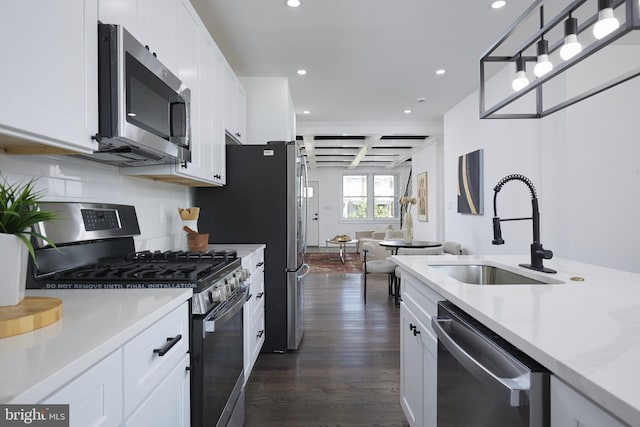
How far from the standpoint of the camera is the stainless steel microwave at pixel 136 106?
1.25 metres

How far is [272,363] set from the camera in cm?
271

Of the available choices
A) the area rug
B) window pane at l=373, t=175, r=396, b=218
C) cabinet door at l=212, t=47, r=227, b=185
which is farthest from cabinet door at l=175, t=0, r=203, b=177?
window pane at l=373, t=175, r=396, b=218

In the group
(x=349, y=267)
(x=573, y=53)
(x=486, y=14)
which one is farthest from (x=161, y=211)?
(x=349, y=267)

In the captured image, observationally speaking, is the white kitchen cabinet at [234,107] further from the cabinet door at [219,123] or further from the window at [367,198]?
the window at [367,198]

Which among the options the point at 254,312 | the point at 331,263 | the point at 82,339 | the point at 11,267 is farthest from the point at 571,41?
the point at 331,263

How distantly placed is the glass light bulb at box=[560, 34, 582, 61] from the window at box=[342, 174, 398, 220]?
970 cm

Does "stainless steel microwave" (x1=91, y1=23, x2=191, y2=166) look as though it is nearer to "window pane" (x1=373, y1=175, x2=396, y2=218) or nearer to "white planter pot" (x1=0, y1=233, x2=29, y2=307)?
"white planter pot" (x1=0, y1=233, x2=29, y2=307)

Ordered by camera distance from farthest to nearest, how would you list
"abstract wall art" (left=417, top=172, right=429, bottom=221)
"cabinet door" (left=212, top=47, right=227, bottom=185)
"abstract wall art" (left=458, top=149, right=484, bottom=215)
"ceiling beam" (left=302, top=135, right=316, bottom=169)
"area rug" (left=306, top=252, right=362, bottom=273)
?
"abstract wall art" (left=417, top=172, right=429, bottom=221) → "area rug" (left=306, top=252, right=362, bottom=273) → "ceiling beam" (left=302, top=135, right=316, bottom=169) → "abstract wall art" (left=458, top=149, right=484, bottom=215) → "cabinet door" (left=212, top=47, right=227, bottom=185)

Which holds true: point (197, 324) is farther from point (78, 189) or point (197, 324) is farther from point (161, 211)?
point (161, 211)

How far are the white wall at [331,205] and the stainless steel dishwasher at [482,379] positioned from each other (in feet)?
31.8

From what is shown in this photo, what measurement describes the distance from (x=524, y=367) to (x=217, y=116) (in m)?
2.43

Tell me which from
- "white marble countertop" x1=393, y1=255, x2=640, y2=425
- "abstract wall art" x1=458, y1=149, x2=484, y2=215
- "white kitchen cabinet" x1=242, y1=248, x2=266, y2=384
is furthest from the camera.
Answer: "abstract wall art" x1=458, y1=149, x2=484, y2=215

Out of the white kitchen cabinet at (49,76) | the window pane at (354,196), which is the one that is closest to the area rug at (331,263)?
the window pane at (354,196)

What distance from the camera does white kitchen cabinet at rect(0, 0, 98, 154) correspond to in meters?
0.87
